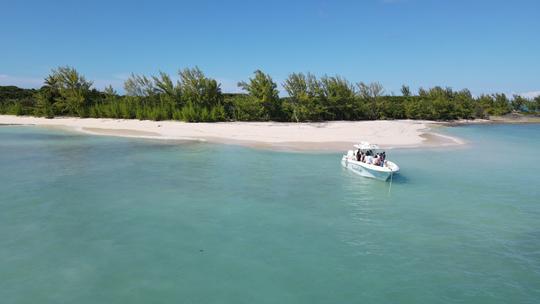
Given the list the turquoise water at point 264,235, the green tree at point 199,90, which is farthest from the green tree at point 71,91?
the turquoise water at point 264,235

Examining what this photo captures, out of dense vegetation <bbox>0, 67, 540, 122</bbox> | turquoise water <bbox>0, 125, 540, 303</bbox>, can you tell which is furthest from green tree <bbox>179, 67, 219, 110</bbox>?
turquoise water <bbox>0, 125, 540, 303</bbox>

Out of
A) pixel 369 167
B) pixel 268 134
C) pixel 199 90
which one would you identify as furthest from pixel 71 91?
pixel 369 167

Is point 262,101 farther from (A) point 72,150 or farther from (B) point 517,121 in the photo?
(B) point 517,121

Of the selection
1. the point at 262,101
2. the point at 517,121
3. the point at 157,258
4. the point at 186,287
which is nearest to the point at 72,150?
the point at 157,258

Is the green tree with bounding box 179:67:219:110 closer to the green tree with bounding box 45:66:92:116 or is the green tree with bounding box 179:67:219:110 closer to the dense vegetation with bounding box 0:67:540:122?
the dense vegetation with bounding box 0:67:540:122

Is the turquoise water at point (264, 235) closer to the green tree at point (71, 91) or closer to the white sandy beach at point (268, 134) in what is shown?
the white sandy beach at point (268, 134)

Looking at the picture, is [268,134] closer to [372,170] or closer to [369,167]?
[369,167]

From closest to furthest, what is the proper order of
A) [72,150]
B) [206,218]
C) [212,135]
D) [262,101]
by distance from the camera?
[206,218] < [72,150] < [212,135] < [262,101]
